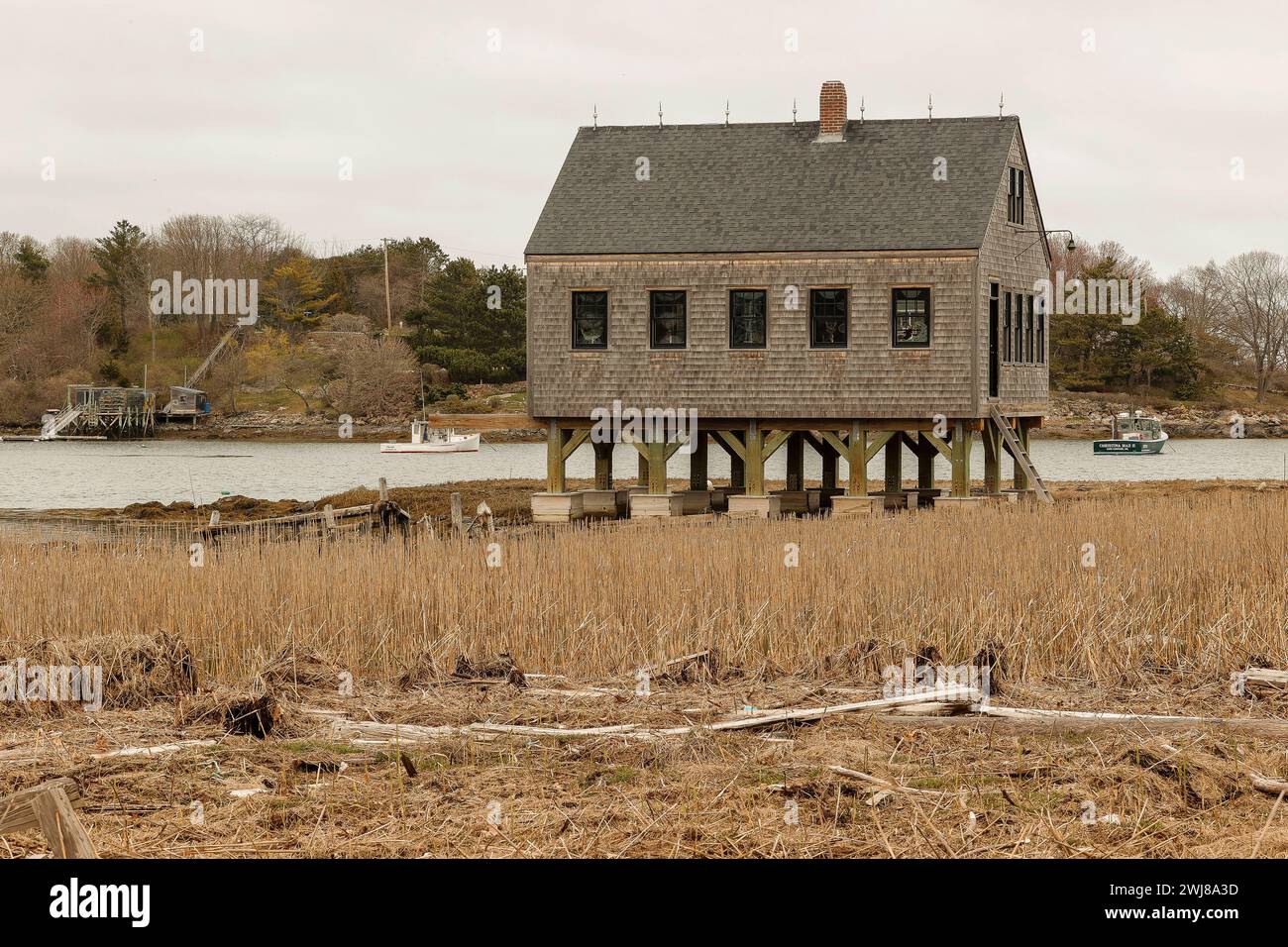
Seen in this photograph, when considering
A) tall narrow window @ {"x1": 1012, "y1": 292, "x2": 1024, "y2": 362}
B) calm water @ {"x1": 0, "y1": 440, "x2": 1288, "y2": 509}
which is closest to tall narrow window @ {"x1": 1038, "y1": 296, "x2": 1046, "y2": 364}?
tall narrow window @ {"x1": 1012, "y1": 292, "x2": 1024, "y2": 362}

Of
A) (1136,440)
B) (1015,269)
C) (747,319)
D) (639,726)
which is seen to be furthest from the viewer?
(1136,440)

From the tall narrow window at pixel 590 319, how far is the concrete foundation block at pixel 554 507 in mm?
3199

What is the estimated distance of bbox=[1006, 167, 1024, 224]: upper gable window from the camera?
100 ft

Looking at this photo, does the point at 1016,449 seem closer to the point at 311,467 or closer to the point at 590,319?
the point at 590,319

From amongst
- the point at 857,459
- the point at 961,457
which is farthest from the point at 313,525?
the point at 961,457

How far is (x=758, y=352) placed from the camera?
29438mm

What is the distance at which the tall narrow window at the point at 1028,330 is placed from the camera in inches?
1257

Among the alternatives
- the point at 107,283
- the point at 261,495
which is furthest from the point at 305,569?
the point at 107,283

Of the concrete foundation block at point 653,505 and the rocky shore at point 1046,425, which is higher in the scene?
the rocky shore at point 1046,425

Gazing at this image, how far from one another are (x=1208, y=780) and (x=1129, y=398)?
285 ft

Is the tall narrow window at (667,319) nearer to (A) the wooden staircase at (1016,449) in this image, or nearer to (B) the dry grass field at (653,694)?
(A) the wooden staircase at (1016,449)

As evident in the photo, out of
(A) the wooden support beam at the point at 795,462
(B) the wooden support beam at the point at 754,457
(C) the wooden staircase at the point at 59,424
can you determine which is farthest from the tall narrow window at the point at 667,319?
(C) the wooden staircase at the point at 59,424

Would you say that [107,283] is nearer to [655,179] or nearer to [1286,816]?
[655,179]

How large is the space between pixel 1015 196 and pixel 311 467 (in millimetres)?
43511
